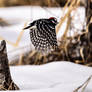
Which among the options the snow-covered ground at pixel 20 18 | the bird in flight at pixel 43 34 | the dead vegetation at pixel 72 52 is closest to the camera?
the bird in flight at pixel 43 34

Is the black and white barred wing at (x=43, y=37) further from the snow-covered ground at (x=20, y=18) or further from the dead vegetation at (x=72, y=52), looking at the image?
the snow-covered ground at (x=20, y=18)

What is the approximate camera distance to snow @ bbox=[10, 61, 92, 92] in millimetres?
1470

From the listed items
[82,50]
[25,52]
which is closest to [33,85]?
A: [82,50]

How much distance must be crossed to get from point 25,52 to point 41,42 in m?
1.56

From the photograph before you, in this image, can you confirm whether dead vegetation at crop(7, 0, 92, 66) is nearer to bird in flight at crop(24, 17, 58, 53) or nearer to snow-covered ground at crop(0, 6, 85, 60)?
snow-covered ground at crop(0, 6, 85, 60)

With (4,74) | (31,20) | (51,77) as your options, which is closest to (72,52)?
(51,77)

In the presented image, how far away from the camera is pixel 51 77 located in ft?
5.54

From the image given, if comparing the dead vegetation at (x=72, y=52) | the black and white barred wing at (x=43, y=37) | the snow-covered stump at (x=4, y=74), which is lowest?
the dead vegetation at (x=72, y=52)

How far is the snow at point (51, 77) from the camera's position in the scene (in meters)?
1.47

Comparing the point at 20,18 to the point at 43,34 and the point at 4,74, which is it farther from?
the point at 43,34

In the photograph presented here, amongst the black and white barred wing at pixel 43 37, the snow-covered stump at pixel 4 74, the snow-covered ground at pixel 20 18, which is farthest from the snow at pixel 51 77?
the snow-covered ground at pixel 20 18

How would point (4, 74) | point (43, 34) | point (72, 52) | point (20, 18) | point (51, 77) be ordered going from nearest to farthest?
point (43, 34) < point (4, 74) < point (51, 77) < point (72, 52) < point (20, 18)

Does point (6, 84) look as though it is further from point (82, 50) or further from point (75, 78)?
point (82, 50)

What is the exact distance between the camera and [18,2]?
443cm
